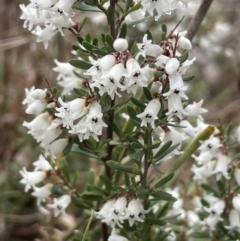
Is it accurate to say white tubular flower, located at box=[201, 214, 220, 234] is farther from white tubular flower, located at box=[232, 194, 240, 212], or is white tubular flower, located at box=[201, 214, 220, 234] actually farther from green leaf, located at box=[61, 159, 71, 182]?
green leaf, located at box=[61, 159, 71, 182]

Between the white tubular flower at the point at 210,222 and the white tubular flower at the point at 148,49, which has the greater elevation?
the white tubular flower at the point at 148,49

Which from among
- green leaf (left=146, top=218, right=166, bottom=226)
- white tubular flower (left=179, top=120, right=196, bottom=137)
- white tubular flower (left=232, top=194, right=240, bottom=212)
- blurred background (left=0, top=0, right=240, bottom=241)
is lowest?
blurred background (left=0, top=0, right=240, bottom=241)

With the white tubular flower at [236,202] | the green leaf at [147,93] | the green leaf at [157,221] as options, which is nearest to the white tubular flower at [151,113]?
the green leaf at [147,93]

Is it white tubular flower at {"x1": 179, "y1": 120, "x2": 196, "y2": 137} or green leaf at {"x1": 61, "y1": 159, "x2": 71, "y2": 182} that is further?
green leaf at {"x1": 61, "y1": 159, "x2": 71, "y2": 182}

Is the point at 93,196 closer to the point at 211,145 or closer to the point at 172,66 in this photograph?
the point at 211,145

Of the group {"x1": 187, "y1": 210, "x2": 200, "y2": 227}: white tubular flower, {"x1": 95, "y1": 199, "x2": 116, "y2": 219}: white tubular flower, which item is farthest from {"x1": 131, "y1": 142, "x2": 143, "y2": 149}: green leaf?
{"x1": 187, "y1": 210, "x2": 200, "y2": 227}: white tubular flower

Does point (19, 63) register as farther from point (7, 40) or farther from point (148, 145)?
point (148, 145)

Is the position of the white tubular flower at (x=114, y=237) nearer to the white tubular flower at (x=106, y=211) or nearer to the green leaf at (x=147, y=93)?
the white tubular flower at (x=106, y=211)

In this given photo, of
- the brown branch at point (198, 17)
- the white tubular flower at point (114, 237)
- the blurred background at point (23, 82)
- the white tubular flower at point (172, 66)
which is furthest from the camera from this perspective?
the blurred background at point (23, 82)
